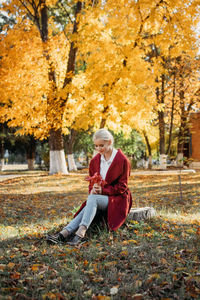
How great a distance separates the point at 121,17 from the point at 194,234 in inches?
344

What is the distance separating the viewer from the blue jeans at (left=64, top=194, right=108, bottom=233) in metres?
3.98

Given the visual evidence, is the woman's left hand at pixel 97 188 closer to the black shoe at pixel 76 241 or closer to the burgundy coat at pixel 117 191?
the burgundy coat at pixel 117 191

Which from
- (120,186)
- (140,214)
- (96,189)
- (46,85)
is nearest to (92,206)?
(96,189)

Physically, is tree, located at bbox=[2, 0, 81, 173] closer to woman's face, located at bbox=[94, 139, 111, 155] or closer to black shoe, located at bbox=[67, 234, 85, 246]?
woman's face, located at bbox=[94, 139, 111, 155]

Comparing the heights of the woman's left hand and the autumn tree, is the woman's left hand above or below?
below

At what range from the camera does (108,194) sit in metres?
4.22

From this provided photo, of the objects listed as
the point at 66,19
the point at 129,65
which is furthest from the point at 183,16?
the point at 66,19

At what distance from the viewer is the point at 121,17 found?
1059 centimetres

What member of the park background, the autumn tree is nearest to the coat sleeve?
the park background

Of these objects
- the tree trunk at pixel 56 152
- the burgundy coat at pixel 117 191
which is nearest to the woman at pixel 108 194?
the burgundy coat at pixel 117 191

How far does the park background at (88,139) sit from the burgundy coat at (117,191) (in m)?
0.26

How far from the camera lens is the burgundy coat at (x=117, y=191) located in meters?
4.14

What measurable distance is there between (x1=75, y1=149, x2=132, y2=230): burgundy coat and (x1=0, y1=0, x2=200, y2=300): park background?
257mm

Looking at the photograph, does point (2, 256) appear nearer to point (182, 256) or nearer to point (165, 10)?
point (182, 256)
